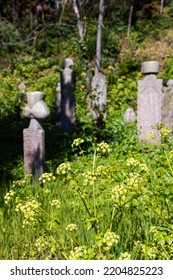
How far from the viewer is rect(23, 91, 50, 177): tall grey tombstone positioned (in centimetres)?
412

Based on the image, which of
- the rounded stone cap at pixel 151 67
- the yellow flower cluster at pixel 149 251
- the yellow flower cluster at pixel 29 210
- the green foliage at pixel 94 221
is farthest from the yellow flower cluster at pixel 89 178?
the rounded stone cap at pixel 151 67

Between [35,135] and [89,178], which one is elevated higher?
[35,135]

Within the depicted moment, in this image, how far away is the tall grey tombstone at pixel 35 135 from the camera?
412 cm

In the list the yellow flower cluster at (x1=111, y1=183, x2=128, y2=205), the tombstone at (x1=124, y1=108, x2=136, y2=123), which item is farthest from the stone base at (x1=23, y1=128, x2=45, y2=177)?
the tombstone at (x1=124, y1=108, x2=136, y2=123)

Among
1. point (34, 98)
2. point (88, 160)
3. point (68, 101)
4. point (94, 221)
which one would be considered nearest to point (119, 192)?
point (94, 221)

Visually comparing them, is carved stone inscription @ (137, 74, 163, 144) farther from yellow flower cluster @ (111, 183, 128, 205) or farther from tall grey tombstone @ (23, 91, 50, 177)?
yellow flower cluster @ (111, 183, 128, 205)

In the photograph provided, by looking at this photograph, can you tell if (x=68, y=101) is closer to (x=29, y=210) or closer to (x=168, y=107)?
(x=168, y=107)

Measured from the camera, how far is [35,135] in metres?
4.16

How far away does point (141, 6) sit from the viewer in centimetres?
1533

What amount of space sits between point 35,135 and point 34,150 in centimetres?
20

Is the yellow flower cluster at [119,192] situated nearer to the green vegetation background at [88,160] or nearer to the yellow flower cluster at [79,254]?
the green vegetation background at [88,160]

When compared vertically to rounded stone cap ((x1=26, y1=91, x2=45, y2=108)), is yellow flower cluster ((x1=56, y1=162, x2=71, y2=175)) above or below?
below

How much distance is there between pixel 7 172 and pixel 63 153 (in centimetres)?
104
